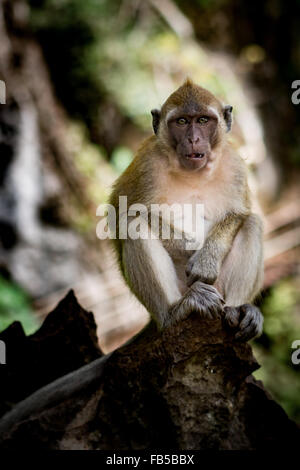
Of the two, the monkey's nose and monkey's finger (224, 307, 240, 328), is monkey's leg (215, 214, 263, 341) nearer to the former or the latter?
monkey's finger (224, 307, 240, 328)

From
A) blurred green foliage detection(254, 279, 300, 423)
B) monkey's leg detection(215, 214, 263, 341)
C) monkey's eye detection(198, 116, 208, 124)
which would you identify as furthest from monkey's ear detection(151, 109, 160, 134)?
blurred green foliage detection(254, 279, 300, 423)

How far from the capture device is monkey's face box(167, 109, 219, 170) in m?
4.05

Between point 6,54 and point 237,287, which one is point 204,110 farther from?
point 6,54

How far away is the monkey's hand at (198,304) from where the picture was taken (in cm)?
373

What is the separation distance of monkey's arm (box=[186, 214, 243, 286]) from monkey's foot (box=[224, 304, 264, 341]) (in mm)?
364

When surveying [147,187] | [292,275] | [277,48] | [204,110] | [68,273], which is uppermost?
[277,48]

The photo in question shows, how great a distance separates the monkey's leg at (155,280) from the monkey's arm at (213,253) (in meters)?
0.13

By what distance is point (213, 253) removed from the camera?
416cm

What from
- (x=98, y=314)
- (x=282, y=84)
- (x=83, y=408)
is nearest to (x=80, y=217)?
(x=98, y=314)

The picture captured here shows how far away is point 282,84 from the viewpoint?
40.2 ft

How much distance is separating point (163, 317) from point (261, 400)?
995mm

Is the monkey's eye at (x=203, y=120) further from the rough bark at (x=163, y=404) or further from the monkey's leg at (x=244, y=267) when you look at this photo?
the rough bark at (x=163, y=404)

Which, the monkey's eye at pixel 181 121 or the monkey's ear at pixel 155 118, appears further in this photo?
the monkey's ear at pixel 155 118

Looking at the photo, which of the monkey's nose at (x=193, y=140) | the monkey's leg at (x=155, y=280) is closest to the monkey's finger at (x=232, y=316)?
the monkey's leg at (x=155, y=280)
